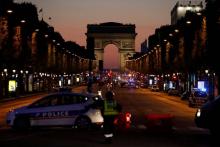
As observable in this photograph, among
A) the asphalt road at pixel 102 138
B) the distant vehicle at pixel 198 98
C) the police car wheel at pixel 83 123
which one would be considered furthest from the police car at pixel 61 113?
the distant vehicle at pixel 198 98

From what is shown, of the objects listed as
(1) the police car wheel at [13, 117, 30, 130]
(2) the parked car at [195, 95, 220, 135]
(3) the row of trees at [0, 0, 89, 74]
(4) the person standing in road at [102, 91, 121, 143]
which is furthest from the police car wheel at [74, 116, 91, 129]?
(3) the row of trees at [0, 0, 89, 74]

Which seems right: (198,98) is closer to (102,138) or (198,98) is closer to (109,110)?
(102,138)

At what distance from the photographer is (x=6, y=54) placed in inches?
3275

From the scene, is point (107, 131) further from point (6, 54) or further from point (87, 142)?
point (6, 54)

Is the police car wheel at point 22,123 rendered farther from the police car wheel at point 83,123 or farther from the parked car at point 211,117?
the parked car at point 211,117

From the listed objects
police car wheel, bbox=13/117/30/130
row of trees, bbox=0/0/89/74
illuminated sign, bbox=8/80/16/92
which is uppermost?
row of trees, bbox=0/0/89/74

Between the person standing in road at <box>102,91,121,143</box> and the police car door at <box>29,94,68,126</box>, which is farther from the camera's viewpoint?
the police car door at <box>29,94,68,126</box>

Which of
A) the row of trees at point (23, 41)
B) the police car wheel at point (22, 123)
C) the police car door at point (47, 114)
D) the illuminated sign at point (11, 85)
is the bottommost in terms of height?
the police car wheel at point (22, 123)

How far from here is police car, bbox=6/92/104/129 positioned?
28844 millimetres

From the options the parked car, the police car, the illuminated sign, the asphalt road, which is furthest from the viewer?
the illuminated sign

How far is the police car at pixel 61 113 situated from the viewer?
94.6 feet

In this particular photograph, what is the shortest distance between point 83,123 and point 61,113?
3.27ft

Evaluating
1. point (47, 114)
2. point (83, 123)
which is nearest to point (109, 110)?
point (83, 123)

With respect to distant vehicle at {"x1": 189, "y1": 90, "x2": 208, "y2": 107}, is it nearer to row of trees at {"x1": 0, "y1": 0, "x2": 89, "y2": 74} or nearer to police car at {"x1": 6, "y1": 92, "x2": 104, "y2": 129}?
row of trees at {"x1": 0, "y1": 0, "x2": 89, "y2": 74}
